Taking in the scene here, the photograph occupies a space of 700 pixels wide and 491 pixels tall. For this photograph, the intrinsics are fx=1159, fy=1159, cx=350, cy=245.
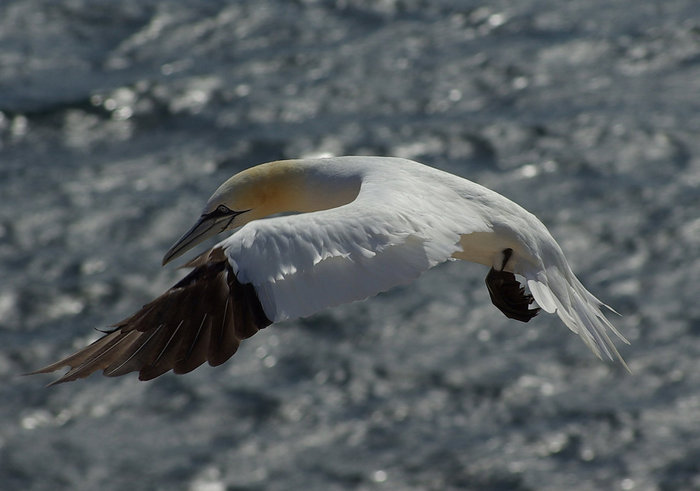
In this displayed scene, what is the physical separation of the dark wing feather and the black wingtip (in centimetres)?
199

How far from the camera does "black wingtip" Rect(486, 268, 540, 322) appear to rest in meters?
6.79

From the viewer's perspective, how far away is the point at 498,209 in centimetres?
631

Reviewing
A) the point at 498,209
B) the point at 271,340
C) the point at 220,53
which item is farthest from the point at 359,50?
the point at 498,209

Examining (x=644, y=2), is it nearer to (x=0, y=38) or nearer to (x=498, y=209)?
(x=0, y=38)

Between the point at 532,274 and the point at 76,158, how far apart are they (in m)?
12.2

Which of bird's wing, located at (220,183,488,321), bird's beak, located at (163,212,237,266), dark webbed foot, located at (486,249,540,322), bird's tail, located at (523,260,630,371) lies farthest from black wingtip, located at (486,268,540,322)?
bird's beak, located at (163,212,237,266)

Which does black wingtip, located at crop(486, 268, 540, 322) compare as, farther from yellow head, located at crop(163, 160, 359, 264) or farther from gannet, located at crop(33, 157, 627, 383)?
yellow head, located at crop(163, 160, 359, 264)

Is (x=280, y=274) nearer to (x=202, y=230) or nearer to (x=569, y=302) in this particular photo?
(x=202, y=230)

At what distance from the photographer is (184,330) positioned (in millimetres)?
5281

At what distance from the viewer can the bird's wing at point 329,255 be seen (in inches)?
204

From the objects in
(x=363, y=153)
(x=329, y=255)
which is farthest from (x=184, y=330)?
(x=363, y=153)

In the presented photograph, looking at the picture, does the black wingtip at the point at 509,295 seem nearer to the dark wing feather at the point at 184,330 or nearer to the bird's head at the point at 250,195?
the bird's head at the point at 250,195

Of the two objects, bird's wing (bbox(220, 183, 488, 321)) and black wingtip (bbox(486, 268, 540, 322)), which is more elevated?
bird's wing (bbox(220, 183, 488, 321))

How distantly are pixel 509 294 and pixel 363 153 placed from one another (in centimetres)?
990
